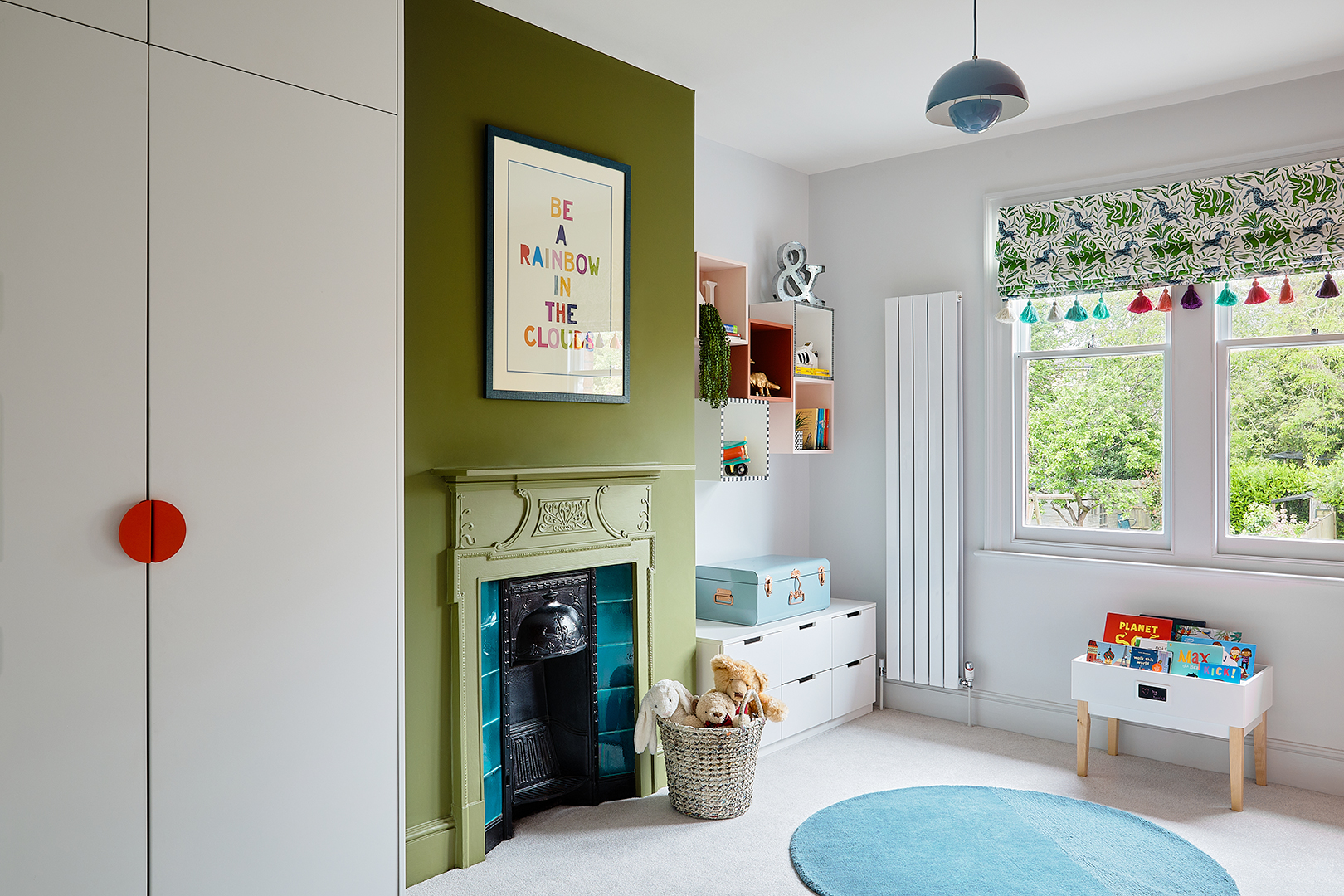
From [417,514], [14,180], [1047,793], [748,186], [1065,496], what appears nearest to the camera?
[14,180]

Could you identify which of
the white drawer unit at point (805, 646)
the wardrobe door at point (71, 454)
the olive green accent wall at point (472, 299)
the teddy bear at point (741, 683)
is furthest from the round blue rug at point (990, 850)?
the wardrobe door at point (71, 454)

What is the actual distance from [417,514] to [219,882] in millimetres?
1099

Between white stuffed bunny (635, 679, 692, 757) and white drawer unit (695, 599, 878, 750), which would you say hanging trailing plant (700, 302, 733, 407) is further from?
white stuffed bunny (635, 679, 692, 757)

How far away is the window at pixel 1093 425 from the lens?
386 centimetres

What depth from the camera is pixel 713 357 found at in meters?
3.73

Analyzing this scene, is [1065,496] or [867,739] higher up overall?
[1065,496]

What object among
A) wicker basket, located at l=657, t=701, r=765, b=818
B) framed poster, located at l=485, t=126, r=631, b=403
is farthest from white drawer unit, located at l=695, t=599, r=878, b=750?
framed poster, located at l=485, t=126, r=631, b=403

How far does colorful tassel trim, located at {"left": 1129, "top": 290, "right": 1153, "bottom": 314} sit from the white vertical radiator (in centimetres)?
73

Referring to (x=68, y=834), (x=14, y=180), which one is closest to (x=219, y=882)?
(x=68, y=834)

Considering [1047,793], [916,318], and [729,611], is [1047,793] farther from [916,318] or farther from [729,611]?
[916,318]

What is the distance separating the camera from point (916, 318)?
4348mm

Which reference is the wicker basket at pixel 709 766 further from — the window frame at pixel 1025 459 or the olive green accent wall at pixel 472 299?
the window frame at pixel 1025 459

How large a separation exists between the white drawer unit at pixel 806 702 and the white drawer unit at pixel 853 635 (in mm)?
123

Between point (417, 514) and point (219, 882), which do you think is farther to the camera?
point (417, 514)
